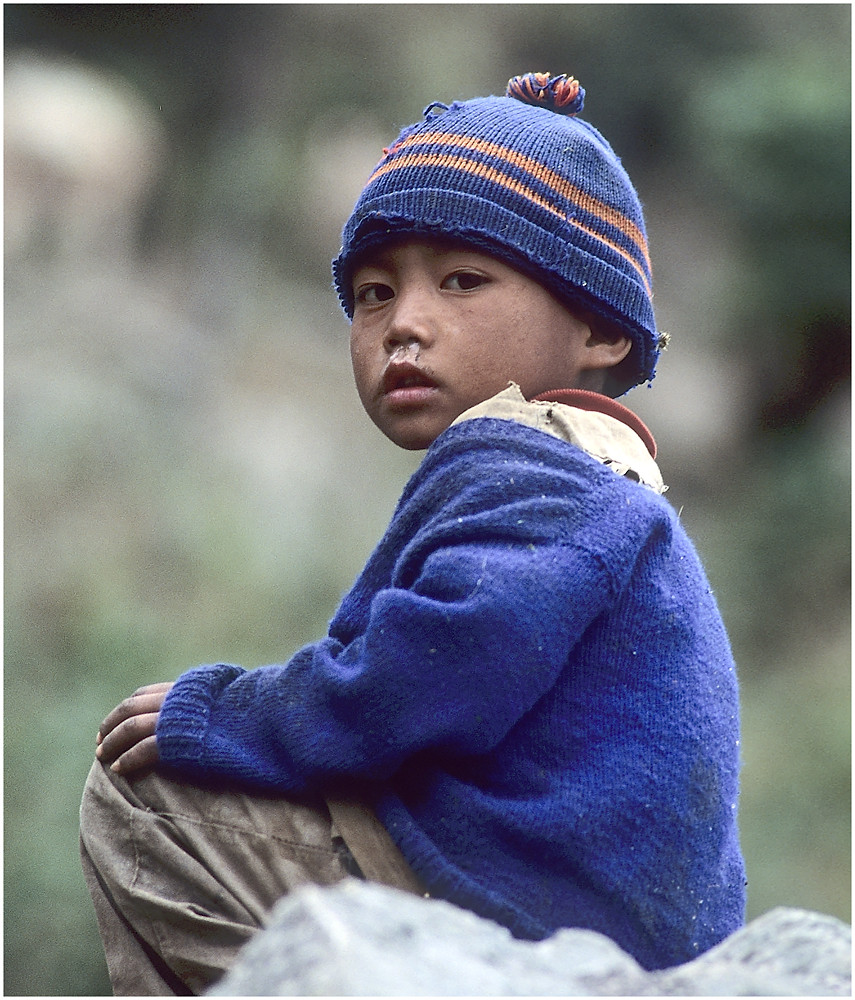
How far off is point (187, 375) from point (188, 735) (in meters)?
5.33

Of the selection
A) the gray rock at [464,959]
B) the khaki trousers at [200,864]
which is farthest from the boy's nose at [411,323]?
the gray rock at [464,959]

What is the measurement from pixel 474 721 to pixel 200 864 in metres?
0.38

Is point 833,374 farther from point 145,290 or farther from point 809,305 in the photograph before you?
point 145,290

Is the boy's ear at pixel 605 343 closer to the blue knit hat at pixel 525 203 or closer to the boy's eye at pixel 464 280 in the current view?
the blue knit hat at pixel 525 203

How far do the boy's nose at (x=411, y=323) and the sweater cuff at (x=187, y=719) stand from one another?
494 millimetres

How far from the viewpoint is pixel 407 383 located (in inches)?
70.2

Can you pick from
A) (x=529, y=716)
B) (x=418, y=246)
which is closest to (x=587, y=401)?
(x=418, y=246)

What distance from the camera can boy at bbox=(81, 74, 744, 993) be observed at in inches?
57.4

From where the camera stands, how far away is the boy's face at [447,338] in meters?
1.76

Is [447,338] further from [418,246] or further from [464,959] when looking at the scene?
[464,959]

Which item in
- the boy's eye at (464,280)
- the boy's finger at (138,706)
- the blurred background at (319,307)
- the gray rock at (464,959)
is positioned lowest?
the gray rock at (464,959)

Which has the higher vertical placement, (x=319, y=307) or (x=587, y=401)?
(x=319, y=307)

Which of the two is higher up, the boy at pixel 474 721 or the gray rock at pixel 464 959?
the boy at pixel 474 721

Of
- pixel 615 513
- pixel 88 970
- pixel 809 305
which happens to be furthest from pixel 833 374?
pixel 615 513
